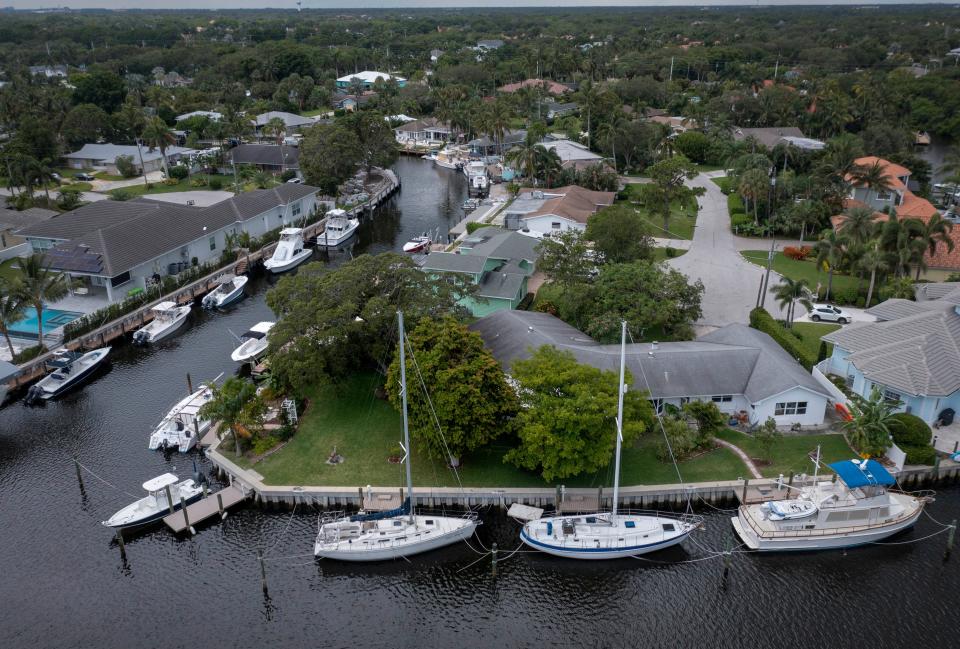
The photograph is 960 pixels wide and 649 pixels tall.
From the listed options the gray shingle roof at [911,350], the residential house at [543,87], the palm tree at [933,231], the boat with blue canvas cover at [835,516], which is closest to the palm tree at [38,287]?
the boat with blue canvas cover at [835,516]

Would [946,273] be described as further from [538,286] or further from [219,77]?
[219,77]

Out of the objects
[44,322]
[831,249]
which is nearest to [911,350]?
[831,249]

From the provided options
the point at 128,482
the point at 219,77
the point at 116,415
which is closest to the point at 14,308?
the point at 116,415

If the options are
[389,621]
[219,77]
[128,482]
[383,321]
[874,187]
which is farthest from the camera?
[219,77]

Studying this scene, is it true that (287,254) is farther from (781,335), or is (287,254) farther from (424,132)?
(424,132)

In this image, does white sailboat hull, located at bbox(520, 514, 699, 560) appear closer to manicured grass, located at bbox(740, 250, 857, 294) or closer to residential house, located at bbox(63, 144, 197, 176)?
manicured grass, located at bbox(740, 250, 857, 294)

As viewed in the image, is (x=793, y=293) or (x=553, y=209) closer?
(x=793, y=293)
